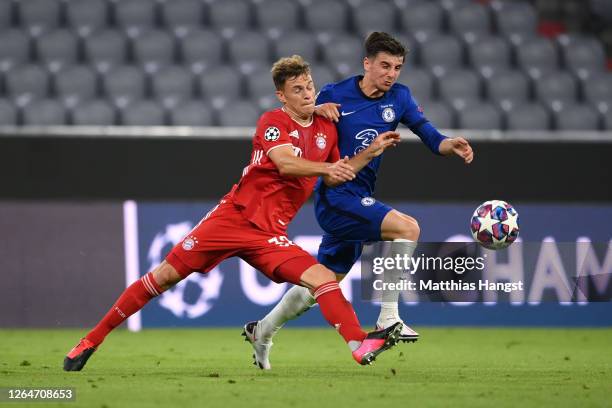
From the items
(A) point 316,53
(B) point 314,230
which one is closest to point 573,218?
(B) point 314,230

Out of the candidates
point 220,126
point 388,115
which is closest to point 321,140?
point 388,115

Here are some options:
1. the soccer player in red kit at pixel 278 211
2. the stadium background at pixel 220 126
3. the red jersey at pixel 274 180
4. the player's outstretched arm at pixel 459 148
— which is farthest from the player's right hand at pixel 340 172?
the stadium background at pixel 220 126

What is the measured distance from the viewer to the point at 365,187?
7.27m

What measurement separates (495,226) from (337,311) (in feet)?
4.51

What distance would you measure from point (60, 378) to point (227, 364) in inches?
→ 60.3

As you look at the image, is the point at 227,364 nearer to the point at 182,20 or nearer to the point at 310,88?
the point at 310,88

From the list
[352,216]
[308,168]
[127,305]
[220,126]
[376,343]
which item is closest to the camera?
[376,343]

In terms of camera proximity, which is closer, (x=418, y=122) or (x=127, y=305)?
(x=127, y=305)

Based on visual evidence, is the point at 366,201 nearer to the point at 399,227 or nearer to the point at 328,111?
the point at 399,227

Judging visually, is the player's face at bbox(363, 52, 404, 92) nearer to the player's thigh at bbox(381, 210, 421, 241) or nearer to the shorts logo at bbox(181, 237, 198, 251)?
the player's thigh at bbox(381, 210, 421, 241)

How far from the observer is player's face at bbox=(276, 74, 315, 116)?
6.75 metres

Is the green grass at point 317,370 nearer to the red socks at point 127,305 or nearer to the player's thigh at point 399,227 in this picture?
the red socks at point 127,305

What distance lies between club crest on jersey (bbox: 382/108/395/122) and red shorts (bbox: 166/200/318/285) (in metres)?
1.04

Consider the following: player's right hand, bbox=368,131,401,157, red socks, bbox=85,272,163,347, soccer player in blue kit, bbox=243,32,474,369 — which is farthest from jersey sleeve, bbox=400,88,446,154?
red socks, bbox=85,272,163,347
